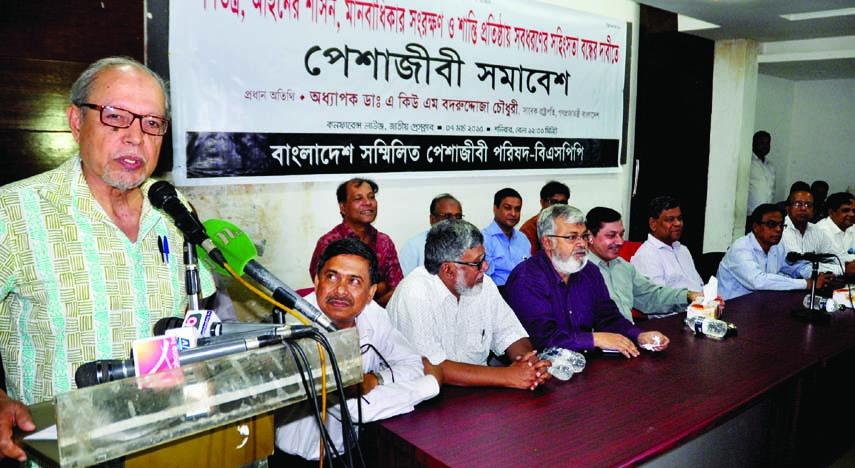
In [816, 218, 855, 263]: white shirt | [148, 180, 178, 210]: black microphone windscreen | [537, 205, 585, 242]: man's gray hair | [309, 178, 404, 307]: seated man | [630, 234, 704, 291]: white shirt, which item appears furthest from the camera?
[816, 218, 855, 263]: white shirt

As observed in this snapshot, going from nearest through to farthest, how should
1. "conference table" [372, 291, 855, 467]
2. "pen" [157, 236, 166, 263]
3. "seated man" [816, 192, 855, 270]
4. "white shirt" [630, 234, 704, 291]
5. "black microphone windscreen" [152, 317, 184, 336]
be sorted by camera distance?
"black microphone windscreen" [152, 317, 184, 336]
"pen" [157, 236, 166, 263]
"conference table" [372, 291, 855, 467]
"white shirt" [630, 234, 704, 291]
"seated man" [816, 192, 855, 270]

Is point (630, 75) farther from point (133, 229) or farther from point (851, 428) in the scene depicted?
point (133, 229)

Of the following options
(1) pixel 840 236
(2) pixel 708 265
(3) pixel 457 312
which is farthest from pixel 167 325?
(1) pixel 840 236

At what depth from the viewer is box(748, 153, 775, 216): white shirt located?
8.47 meters

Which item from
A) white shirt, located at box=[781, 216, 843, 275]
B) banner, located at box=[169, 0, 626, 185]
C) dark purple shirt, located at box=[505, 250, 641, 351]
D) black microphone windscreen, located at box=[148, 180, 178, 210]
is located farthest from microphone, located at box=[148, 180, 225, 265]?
white shirt, located at box=[781, 216, 843, 275]

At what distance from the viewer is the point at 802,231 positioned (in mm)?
4914

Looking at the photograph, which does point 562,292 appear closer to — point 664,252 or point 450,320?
point 450,320

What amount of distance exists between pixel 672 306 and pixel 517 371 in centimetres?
183

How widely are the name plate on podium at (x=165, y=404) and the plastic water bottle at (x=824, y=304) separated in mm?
3163

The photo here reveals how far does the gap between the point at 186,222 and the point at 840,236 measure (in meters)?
5.68

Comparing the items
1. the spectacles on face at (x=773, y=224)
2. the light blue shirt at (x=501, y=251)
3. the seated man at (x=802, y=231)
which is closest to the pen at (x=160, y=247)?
the light blue shirt at (x=501, y=251)

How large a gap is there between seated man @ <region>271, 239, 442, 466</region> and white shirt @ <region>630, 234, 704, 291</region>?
2.29 metres

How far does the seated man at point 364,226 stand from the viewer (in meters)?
3.74

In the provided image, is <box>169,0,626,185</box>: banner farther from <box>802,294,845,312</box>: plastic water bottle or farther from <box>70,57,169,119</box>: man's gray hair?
<box>802,294,845,312</box>: plastic water bottle
